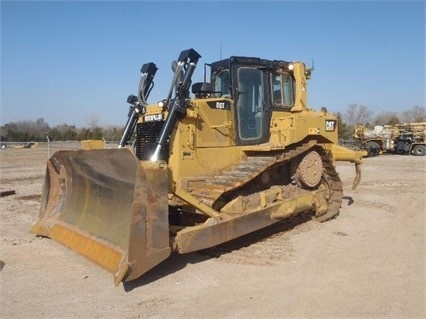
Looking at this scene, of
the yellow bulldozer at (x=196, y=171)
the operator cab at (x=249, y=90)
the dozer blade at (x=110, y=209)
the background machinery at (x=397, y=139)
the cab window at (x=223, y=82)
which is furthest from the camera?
the background machinery at (x=397, y=139)

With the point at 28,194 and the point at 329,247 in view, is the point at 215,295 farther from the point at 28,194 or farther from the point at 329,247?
the point at 28,194

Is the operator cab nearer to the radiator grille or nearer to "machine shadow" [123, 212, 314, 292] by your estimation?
the radiator grille

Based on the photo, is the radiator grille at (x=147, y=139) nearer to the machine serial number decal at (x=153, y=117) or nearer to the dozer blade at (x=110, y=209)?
the machine serial number decal at (x=153, y=117)

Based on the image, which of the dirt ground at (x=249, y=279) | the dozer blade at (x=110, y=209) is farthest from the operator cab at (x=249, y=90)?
the dozer blade at (x=110, y=209)

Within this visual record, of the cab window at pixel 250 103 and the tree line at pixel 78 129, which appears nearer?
the cab window at pixel 250 103

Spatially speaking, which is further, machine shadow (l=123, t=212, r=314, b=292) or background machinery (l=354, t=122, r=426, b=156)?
background machinery (l=354, t=122, r=426, b=156)

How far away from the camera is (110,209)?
232 inches

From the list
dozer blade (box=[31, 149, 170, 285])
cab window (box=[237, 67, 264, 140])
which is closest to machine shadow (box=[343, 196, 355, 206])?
cab window (box=[237, 67, 264, 140])

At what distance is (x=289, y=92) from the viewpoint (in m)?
8.32

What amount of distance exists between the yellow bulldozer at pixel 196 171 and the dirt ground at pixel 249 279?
1.04ft

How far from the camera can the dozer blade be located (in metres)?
4.82

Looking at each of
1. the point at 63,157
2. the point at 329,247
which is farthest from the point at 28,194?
the point at 329,247

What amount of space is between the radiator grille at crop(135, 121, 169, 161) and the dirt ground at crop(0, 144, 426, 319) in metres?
1.66

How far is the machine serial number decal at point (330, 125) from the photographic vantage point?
28.0 feet
